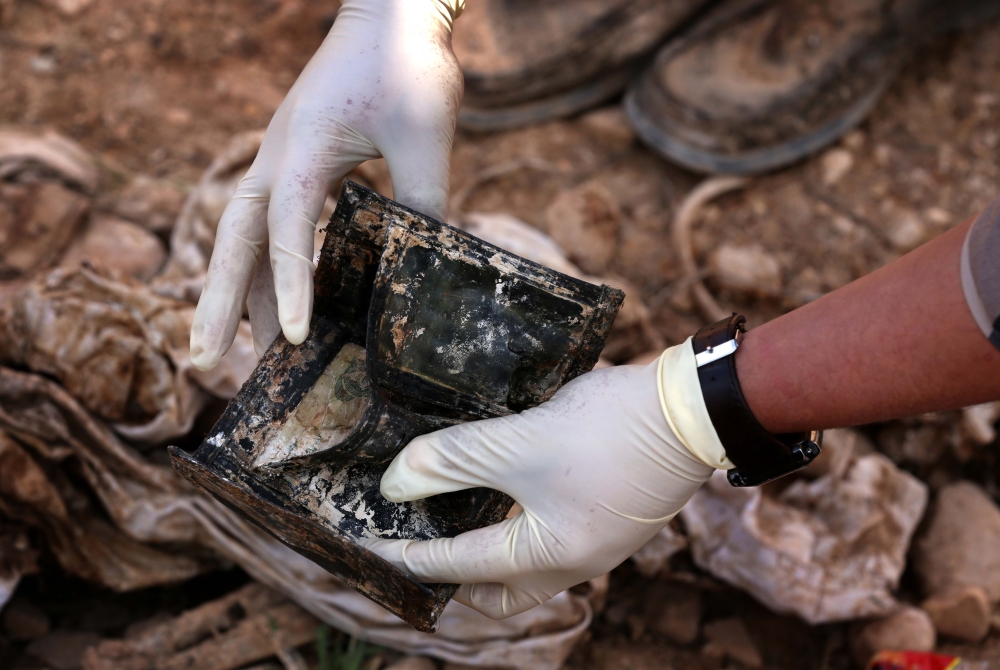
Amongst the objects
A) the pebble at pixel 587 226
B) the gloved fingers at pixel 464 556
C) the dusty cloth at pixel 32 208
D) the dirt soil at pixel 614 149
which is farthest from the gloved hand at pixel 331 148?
the dirt soil at pixel 614 149

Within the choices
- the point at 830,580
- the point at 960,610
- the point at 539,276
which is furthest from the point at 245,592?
the point at 960,610

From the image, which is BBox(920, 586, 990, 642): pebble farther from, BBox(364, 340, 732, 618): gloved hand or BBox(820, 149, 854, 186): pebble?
BBox(820, 149, 854, 186): pebble

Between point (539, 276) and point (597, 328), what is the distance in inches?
6.0

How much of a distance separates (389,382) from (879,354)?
32.6 inches

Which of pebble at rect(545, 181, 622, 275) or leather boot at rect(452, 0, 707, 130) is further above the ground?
leather boot at rect(452, 0, 707, 130)

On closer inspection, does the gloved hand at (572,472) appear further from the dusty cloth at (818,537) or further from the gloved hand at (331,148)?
the dusty cloth at (818,537)

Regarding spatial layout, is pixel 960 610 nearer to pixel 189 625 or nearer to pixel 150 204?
pixel 189 625

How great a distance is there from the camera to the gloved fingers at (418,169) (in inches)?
60.5

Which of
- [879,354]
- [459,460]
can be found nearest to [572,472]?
[459,460]

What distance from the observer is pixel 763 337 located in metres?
1.15

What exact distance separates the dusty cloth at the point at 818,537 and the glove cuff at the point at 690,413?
862 millimetres

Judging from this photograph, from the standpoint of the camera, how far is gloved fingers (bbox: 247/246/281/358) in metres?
1.53

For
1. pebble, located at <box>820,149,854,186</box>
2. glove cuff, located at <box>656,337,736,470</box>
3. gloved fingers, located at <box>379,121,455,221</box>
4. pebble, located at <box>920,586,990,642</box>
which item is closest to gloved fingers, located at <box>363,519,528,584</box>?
glove cuff, located at <box>656,337,736,470</box>

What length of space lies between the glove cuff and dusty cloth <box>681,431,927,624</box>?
862 millimetres
